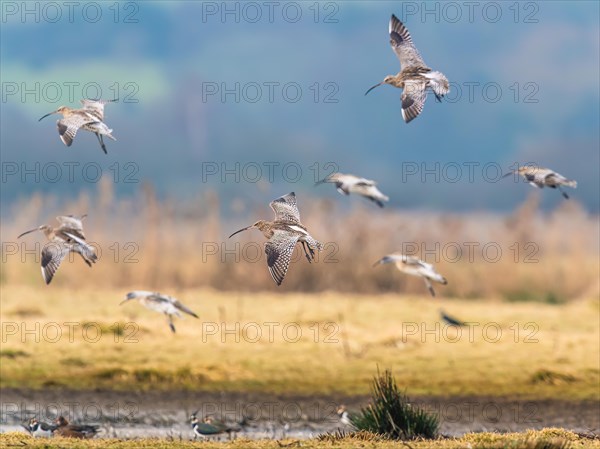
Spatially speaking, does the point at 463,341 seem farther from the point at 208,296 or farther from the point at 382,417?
the point at 382,417

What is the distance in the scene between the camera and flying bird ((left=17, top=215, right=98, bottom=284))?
14.0 metres

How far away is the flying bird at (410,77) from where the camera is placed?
13.4 m

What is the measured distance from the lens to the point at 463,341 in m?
25.0

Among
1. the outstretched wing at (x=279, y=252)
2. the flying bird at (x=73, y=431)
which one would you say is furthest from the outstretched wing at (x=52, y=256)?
the outstretched wing at (x=279, y=252)

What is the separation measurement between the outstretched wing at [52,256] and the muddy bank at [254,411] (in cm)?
304

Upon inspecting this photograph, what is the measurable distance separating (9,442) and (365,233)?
20.9 metres

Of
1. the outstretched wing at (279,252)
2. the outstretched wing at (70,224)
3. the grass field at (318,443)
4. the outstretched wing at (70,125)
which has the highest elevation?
the outstretched wing at (70,125)

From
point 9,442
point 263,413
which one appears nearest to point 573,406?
point 263,413

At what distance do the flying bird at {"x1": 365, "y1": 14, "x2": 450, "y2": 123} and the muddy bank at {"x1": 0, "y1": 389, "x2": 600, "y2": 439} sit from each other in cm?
518

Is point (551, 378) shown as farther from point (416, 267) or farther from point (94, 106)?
point (94, 106)

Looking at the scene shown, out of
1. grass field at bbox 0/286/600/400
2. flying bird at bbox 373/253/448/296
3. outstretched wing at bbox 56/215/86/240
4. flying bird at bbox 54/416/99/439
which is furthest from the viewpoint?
grass field at bbox 0/286/600/400

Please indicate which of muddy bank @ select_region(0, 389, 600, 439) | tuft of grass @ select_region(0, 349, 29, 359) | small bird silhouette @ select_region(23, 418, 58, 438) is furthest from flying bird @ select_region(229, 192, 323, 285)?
tuft of grass @ select_region(0, 349, 29, 359)

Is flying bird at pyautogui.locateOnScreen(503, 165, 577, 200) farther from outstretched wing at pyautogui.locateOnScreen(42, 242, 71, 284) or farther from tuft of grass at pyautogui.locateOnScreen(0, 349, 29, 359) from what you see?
tuft of grass at pyautogui.locateOnScreen(0, 349, 29, 359)

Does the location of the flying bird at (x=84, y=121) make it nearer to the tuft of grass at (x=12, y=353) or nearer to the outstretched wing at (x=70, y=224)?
the outstretched wing at (x=70, y=224)
